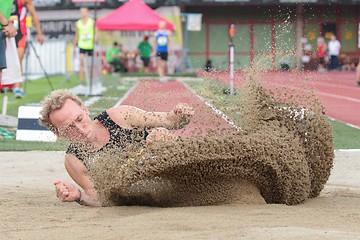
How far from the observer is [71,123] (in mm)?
6117

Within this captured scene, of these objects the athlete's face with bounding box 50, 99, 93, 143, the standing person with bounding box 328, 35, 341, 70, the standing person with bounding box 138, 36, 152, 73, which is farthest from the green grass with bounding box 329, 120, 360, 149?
the standing person with bounding box 328, 35, 341, 70

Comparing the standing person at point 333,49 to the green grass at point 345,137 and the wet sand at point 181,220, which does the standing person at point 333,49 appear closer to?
the green grass at point 345,137

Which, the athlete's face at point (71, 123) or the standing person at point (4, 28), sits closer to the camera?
the athlete's face at point (71, 123)

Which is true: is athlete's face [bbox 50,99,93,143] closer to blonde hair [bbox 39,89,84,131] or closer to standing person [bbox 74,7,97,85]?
blonde hair [bbox 39,89,84,131]

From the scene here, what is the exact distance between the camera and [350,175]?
8.55 meters

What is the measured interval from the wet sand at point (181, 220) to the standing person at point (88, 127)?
0.53ft

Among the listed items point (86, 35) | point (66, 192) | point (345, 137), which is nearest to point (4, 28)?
point (345, 137)

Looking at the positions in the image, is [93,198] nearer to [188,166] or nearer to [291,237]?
[188,166]

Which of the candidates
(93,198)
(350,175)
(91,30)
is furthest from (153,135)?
(91,30)

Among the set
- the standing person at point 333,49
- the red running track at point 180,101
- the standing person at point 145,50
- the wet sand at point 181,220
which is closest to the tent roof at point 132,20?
the standing person at point 145,50

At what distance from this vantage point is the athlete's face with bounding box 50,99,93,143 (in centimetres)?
612

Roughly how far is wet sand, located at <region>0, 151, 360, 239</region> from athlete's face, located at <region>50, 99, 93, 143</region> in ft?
1.52

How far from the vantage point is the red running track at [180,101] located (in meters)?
6.04

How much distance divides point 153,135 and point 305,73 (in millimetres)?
1483
